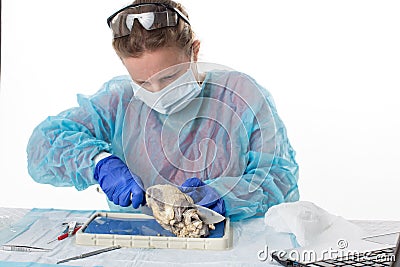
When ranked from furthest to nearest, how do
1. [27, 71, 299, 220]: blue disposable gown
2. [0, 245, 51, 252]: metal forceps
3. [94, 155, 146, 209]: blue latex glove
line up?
[27, 71, 299, 220]: blue disposable gown, [94, 155, 146, 209]: blue latex glove, [0, 245, 51, 252]: metal forceps

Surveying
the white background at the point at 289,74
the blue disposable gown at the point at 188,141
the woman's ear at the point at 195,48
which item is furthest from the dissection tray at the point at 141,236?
the white background at the point at 289,74

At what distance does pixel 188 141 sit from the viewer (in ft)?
4.66

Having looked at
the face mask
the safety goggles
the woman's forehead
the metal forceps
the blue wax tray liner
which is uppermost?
the safety goggles

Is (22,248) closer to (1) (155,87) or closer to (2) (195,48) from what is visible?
(1) (155,87)

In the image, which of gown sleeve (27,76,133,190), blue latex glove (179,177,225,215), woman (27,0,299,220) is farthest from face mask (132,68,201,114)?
blue latex glove (179,177,225,215)

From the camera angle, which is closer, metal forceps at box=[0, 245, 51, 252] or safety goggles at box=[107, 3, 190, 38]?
metal forceps at box=[0, 245, 51, 252]

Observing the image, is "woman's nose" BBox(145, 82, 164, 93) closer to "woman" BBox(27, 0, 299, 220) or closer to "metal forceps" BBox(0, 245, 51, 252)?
"woman" BBox(27, 0, 299, 220)

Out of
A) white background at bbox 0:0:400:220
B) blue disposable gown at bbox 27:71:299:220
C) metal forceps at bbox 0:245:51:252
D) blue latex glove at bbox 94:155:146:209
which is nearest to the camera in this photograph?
metal forceps at bbox 0:245:51:252

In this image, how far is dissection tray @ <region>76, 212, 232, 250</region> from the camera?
3.59 feet

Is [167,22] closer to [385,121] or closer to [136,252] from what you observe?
[136,252]

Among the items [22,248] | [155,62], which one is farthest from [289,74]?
[22,248]

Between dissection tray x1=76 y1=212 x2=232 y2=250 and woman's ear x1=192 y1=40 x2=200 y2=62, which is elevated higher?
woman's ear x1=192 y1=40 x2=200 y2=62

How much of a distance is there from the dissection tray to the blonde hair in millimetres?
366

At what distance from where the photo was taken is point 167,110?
140 cm
